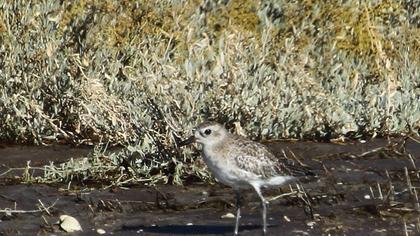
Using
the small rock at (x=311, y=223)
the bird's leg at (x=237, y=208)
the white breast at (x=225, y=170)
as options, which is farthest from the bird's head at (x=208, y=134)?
the small rock at (x=311, y=223)

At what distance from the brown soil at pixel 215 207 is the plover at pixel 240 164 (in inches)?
15.0

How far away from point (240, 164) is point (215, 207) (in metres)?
0.95

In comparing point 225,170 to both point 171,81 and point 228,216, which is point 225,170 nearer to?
point 228,216

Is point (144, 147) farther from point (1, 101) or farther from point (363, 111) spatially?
point (363, 111)

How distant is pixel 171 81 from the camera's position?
10695mm

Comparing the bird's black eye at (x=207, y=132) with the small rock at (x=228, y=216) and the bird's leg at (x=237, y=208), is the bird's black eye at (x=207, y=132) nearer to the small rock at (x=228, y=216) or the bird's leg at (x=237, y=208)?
the bird's leg at (x=237, y=208)

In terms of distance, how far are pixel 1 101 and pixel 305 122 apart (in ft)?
9.38

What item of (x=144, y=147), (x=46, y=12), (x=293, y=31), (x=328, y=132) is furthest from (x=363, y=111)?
(x=46, y=12)

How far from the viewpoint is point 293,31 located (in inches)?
511

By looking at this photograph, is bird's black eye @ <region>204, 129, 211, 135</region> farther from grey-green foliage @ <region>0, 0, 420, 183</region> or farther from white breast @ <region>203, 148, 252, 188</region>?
grey-green foliage @ <region>0, 0, 420, 183</region>

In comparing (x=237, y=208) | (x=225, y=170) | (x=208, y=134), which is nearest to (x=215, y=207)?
(x=237, y=208)

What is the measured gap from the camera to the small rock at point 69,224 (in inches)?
362

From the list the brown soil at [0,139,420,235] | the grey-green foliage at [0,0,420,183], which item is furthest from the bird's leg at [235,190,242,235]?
the grey-green foliage at [0,0,420,183]

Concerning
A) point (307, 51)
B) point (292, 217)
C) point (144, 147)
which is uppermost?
point (307, 51)
